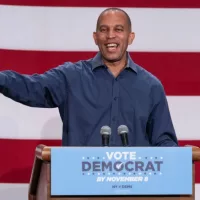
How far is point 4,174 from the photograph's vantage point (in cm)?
319

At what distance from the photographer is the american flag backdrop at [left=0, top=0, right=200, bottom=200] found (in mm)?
3191

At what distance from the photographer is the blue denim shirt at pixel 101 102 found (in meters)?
2.38

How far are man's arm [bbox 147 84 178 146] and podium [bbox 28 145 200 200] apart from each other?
0.49m

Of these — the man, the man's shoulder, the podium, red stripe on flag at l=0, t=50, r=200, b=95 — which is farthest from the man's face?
red stripe on flag at l=0, t=50, r=200, b=95

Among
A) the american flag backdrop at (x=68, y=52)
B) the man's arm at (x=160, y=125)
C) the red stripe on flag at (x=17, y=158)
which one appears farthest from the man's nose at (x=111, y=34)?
the red stripe on flag at (x=17, y=158)

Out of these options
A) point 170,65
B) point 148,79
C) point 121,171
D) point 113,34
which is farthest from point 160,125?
point 170,65

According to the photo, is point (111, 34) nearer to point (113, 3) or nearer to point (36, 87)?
point (36, 87)

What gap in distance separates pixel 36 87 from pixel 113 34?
0.33m

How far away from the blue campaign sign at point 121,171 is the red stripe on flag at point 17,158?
4.61 feet

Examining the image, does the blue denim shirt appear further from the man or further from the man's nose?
the man's nose

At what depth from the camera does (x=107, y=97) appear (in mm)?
2420

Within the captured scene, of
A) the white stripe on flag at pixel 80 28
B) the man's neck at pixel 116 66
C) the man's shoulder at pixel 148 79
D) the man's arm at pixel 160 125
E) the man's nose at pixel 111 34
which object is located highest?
the white stripe on flag at pixel 80 28

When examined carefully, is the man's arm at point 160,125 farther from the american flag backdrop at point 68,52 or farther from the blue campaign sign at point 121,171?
the american flag backdrop at point 68,52

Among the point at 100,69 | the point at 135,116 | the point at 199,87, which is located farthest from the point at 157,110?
the point at 199,87
